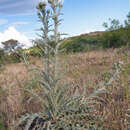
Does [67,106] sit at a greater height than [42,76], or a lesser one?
lesser

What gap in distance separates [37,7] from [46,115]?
110 cm

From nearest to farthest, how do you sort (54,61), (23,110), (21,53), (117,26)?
(54,61) → (21,53) → (23,110) → (117,26)

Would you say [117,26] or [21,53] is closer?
[21,53]

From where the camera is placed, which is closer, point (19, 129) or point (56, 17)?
point (56, 17)

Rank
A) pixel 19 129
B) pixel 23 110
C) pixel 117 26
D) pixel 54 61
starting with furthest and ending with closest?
pixel 117 26
pixel 23 110
pixel 19 129
pixel 54 61

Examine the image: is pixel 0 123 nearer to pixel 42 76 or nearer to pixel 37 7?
pixel 42 76

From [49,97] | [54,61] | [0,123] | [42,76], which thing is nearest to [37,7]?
[54,61]

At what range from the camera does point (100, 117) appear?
1736mm

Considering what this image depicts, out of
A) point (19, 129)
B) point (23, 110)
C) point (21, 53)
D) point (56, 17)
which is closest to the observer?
point (56, 17)

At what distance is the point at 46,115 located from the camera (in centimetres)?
173

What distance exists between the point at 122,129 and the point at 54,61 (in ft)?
3.04

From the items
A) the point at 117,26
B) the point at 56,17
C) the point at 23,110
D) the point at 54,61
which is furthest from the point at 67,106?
the point at 117,26

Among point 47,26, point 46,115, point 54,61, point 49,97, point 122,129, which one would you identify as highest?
point 47,26

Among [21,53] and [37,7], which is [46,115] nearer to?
[21,53]
